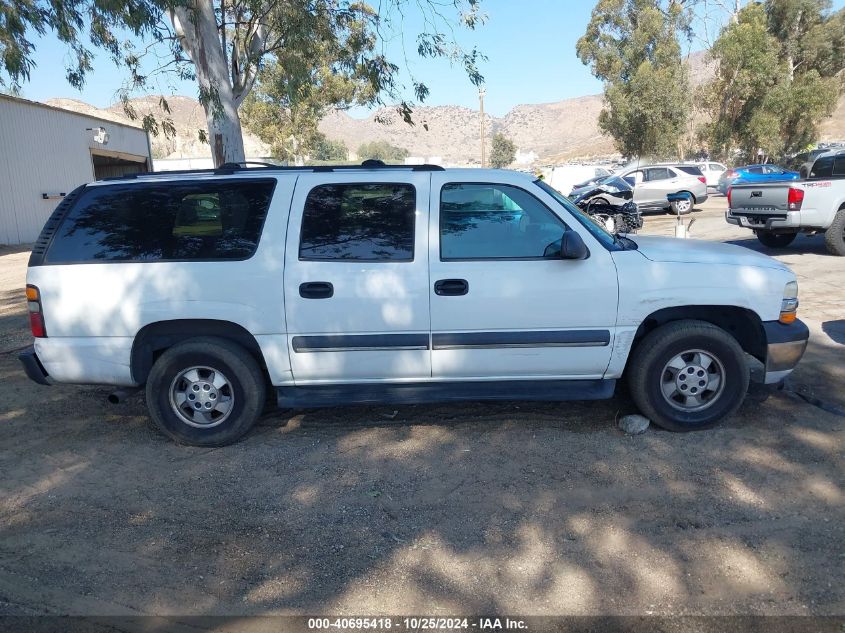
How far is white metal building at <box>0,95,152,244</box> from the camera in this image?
2144 cm

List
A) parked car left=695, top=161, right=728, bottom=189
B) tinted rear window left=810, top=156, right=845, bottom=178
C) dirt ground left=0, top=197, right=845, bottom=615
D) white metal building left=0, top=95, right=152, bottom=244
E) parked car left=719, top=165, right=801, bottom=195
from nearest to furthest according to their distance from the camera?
dirt ground left=0, top=197, right=845, bottom=615, tinted rear window left=810, top=156, right=845, bottom=178, white metal building left=0, top=95, right=152, bottom=244, parked car left=719, top=165, right=801, bottom=195, parked car left=695, top=161, right=728, bottom=189

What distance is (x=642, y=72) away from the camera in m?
34.4

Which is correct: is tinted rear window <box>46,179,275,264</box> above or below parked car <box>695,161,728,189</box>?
above

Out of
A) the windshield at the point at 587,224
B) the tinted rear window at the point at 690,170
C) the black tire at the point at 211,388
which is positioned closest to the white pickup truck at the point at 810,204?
the windshield at the point at 587,224

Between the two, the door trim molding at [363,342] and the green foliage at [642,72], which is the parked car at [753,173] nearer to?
the green foliage at [642,72]

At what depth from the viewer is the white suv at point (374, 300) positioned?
4.48m

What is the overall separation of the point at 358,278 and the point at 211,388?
4.37 feet

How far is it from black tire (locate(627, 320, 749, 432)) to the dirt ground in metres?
0.15

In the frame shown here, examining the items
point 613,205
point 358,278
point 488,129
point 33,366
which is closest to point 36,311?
point 33,366

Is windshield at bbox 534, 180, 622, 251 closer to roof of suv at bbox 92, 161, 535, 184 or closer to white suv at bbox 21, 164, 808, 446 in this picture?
white suv at bbox 21, 164, 808, 446

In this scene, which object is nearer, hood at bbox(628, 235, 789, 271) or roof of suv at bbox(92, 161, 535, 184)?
hood at bbox(628, 235, 789, 271)

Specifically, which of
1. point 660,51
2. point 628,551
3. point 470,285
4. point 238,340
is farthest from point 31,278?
point 660,51

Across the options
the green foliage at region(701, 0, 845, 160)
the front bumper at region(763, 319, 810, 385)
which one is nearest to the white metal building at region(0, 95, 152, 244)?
the front bumper at region(763, 319, 810, 385)

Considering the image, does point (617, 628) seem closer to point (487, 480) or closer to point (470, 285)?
point (487, 480)
